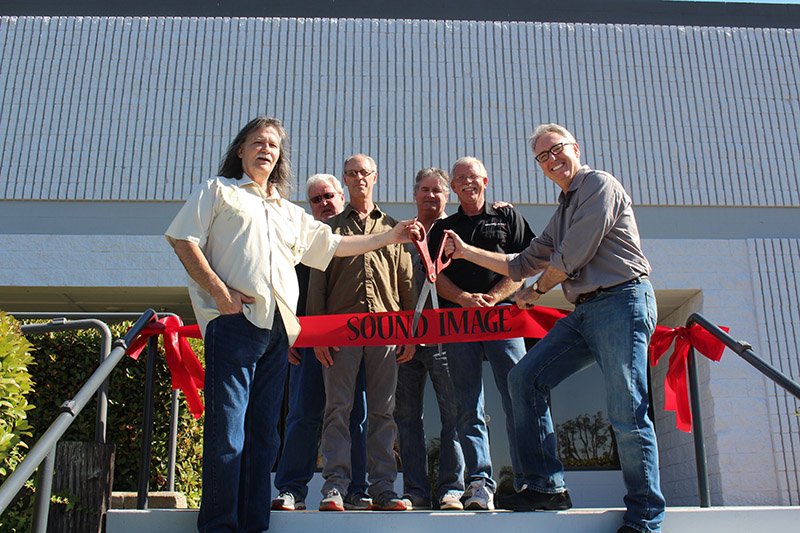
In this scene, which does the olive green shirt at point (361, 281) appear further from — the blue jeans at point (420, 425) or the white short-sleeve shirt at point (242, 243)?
the white short-sleeve shirt at point (242, 243)

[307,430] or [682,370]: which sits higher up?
[682,370]

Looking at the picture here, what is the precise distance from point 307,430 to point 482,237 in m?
1.58

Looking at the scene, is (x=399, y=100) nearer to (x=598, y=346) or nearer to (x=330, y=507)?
(x=598, y=346)

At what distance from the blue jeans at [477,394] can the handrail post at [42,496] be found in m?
2.02

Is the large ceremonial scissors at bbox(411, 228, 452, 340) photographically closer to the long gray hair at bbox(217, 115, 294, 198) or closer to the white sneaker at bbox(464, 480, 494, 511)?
the long gray hair at bbox(217, 115, 294, 198)

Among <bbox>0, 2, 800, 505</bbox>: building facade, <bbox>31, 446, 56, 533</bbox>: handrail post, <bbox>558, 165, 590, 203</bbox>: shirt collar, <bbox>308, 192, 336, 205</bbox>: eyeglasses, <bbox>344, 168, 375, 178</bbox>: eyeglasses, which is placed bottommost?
<bbox>31, 446, 56, 533</bbox>: handrail post

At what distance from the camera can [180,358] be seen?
3.96 meters

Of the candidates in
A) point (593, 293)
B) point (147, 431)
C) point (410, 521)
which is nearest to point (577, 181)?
point (593, 293)

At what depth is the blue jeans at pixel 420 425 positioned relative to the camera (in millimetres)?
4121

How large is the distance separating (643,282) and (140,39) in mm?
10721

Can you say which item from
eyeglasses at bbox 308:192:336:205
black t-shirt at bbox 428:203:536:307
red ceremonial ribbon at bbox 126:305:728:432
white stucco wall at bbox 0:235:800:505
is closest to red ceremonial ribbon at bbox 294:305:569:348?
red ceremonial ribbon at bbox 126:305:728:432

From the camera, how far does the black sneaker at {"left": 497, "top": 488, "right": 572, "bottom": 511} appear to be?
11.0 feet

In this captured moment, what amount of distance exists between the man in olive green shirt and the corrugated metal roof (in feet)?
20.8

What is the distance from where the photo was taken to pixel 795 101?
1155cm
